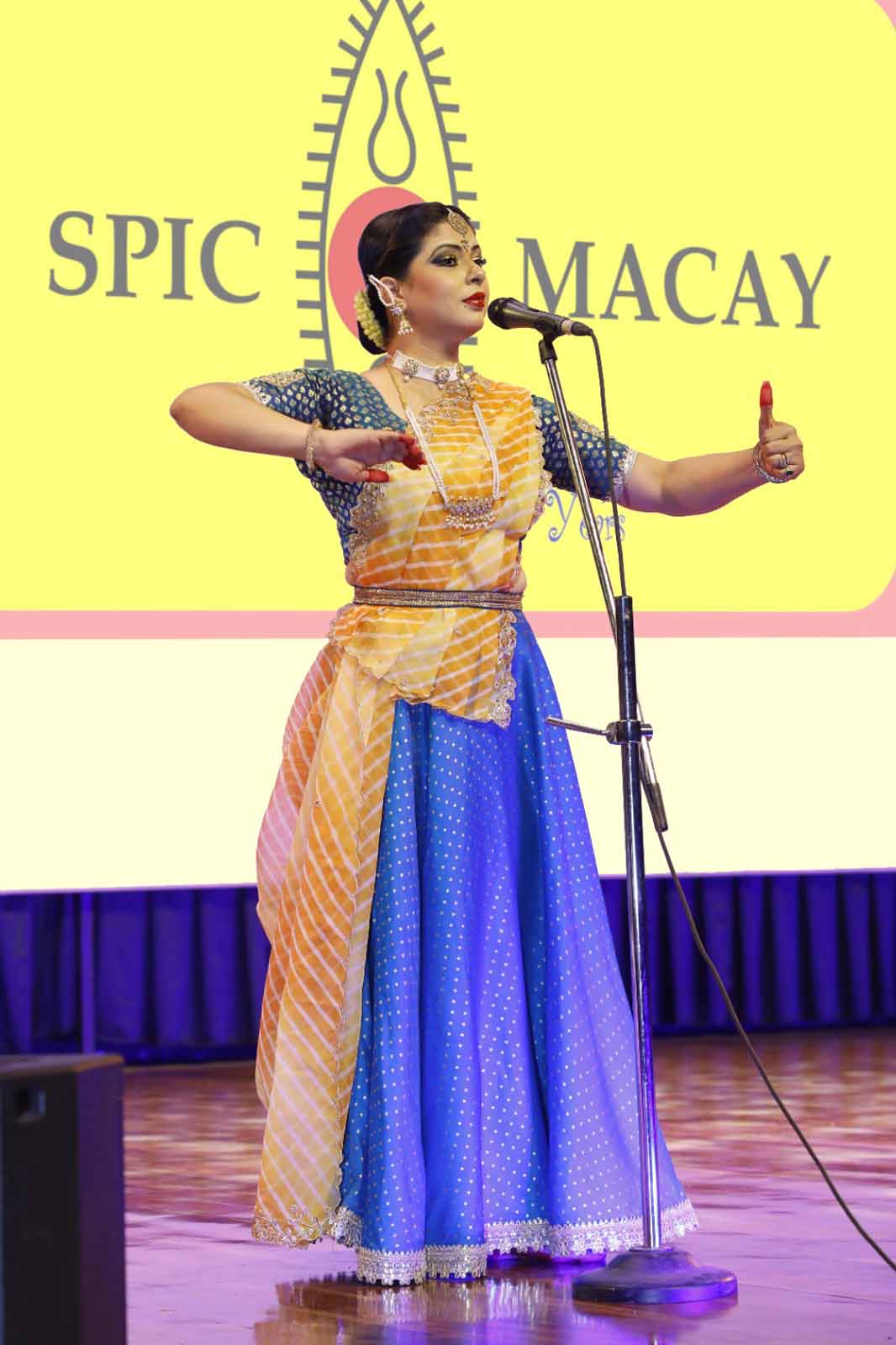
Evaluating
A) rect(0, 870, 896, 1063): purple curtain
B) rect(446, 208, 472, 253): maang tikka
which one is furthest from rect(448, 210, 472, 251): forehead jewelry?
rect(0, 870, 896, 1063): purple curtain

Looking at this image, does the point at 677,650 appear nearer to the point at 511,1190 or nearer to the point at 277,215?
the point at 277,215

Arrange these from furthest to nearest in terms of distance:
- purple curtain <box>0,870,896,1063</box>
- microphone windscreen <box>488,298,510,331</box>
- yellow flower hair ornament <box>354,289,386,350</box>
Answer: purple curtain <box>0,870,896,1063</box>
yellow flower hair ornament <box>354,289,386,350</box>
microphone windscreen <box>488,298,510,331</box>

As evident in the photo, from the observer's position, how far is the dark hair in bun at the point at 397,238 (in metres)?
2.83

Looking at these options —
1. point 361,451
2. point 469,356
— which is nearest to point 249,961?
point 469,356

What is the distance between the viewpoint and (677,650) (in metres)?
4.25

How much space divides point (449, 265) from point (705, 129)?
1.70 m

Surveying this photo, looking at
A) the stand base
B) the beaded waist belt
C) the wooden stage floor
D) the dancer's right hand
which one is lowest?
the wooden stage floor

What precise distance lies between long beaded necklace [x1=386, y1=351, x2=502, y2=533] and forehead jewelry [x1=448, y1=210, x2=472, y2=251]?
16 centimetres

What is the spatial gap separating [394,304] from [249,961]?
2771mm

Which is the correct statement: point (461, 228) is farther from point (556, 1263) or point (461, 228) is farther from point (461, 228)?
point (556, 1263)

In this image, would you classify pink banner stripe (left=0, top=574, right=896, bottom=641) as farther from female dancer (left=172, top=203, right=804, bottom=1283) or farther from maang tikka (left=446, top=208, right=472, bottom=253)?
maang tikka (left=446, top=208, right=472, bottom=253)

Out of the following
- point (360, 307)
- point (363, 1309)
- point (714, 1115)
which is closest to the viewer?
point (363, 1309)

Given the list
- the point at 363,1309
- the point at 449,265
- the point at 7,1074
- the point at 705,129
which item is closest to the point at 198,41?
the point at 705,129

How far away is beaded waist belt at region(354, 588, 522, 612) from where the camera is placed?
2.78 metres
